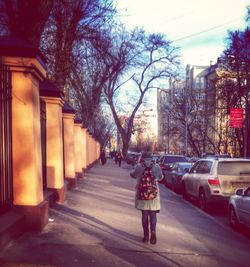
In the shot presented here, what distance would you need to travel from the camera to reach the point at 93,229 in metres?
8.59

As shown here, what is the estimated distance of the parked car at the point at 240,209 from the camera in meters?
9.50

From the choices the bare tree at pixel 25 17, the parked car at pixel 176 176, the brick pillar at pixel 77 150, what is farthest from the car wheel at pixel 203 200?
the brick pillar at pixel 77 150

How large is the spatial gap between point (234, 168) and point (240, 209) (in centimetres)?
284

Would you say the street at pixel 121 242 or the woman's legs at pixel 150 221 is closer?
the street at pixel 121 242

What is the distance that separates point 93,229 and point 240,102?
31965mm

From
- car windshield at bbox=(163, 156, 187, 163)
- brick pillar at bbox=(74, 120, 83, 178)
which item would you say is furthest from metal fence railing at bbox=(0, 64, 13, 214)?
car windshield at bbox=(163, 156, 187, 163)

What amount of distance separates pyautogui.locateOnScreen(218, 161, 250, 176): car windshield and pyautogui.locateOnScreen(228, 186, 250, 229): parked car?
2001 millimetres

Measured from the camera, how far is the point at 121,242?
770 centimetres

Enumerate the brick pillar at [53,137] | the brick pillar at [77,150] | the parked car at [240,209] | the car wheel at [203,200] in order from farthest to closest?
the brick pillar at [77,150]
the car wheel at [203,200]
the brick pillar at [53,137]
the parked car at [240,209]

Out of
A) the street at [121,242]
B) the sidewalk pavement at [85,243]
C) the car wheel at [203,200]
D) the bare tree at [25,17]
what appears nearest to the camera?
the sidewalk pavement at [85,243]

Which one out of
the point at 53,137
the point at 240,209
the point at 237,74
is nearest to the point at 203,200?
the point at 240,209

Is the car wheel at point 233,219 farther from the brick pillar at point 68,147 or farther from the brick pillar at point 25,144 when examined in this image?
the brick pillar at point 68,147

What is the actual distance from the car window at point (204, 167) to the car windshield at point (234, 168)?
0.56 meters

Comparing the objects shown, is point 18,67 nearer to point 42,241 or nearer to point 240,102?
point 42,241
